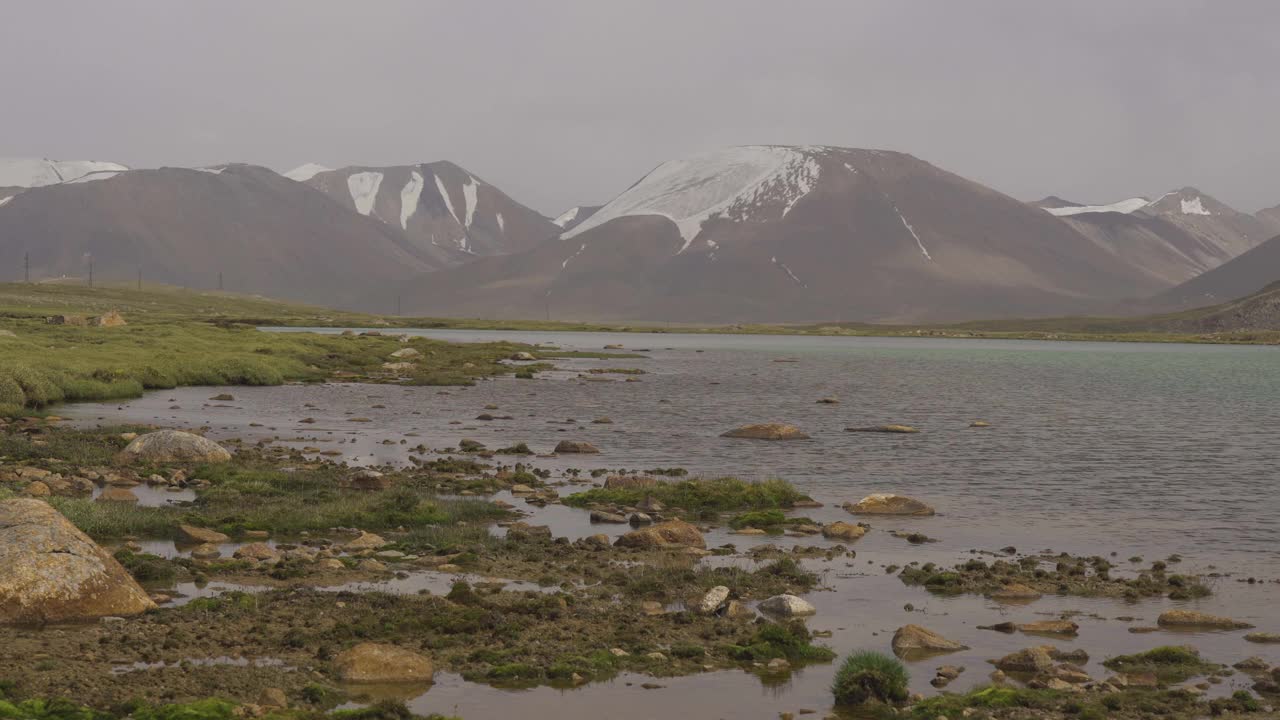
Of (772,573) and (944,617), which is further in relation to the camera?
(772,573)

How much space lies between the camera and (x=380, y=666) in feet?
58.9

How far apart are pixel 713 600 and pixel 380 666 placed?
726 centimetres

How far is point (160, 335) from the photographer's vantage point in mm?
113250

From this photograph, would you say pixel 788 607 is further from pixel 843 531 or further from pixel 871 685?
pixel 843 531

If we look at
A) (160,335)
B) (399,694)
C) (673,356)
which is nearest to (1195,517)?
(399,694)

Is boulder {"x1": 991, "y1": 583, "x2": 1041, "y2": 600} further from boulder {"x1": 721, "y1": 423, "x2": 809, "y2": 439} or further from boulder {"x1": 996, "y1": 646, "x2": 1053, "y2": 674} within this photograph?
boulder {"x1": 721, "y1": 423, "x2": 809, "y2": 439}

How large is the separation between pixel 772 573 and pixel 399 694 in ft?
35.7

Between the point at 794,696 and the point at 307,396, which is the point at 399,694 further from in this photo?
the point at 307,396

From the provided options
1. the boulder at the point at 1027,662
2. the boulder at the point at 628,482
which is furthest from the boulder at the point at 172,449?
the boulder at the point at 1027,662

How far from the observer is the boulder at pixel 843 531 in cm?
3136

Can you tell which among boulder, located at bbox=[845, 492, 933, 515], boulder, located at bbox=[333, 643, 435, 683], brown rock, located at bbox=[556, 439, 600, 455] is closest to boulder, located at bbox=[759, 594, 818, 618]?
boulder, located at bbox=[333, 643, 435, 683]

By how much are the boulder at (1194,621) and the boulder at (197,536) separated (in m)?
21.5

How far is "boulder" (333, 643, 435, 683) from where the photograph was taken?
17.8 m


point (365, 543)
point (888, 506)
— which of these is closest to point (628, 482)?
point (888, 506)
